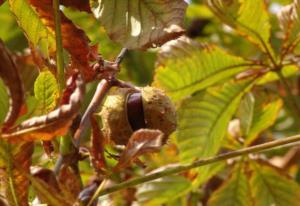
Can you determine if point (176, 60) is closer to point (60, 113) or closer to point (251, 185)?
point (251, 185)

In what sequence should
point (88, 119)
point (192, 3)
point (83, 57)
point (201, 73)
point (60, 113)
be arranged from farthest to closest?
A: 1. point (192, 3)
2. point (201, 73)
3. point (83, 57)
4. point (88, 119)
5. point (60, 113)

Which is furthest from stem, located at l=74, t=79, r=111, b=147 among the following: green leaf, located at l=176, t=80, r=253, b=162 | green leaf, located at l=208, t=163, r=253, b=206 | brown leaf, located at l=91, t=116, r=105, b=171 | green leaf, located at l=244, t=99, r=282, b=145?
green leaf, located at l=244, t=99, r=282, b=145

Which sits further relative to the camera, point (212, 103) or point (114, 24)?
point (212, 103)

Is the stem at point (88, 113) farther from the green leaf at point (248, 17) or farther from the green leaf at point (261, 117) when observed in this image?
the green leaf at point (261, 117)

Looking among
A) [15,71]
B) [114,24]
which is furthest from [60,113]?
[114,24]

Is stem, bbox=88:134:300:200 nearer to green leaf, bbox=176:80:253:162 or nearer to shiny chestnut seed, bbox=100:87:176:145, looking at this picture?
shiny chestnut seed, bbox=100:87:176:145

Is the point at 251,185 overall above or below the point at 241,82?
below

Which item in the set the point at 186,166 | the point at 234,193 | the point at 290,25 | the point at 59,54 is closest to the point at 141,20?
the point at 59,54
